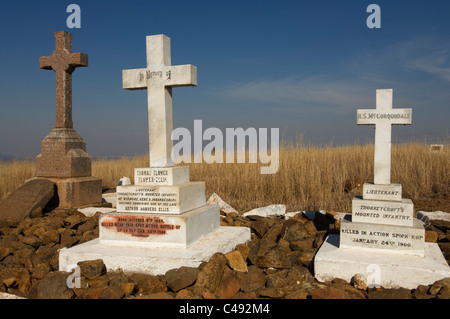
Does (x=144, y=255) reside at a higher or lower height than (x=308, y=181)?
lower

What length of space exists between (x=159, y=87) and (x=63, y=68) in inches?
160

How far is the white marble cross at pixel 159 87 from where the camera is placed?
4.46 m

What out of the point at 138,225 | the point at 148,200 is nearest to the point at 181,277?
the point at 138,225

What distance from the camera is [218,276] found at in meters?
3.23

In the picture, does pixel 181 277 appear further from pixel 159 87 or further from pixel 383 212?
pixel 159 87

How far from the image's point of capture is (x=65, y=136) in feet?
24.4

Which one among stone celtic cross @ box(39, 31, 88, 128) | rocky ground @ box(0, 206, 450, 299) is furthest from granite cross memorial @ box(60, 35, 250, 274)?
stone celtic cross @ box(39, 31, 88, 128)

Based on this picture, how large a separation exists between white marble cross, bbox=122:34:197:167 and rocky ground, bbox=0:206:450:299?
1.38 metres

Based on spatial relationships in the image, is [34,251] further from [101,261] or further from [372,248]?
[372,248]

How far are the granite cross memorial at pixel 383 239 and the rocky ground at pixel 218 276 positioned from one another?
0.14 metres

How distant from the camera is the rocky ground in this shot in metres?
3.02

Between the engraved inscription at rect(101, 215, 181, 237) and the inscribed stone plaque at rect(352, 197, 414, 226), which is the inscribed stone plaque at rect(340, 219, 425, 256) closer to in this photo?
the inscribed stone plaque at rect(352, 197, 414, 226)

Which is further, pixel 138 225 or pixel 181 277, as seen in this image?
pixel 138 225

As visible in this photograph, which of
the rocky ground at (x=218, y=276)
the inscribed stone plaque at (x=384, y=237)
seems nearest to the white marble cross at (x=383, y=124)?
the inscribed stone plaque at (x=384, y=237)
